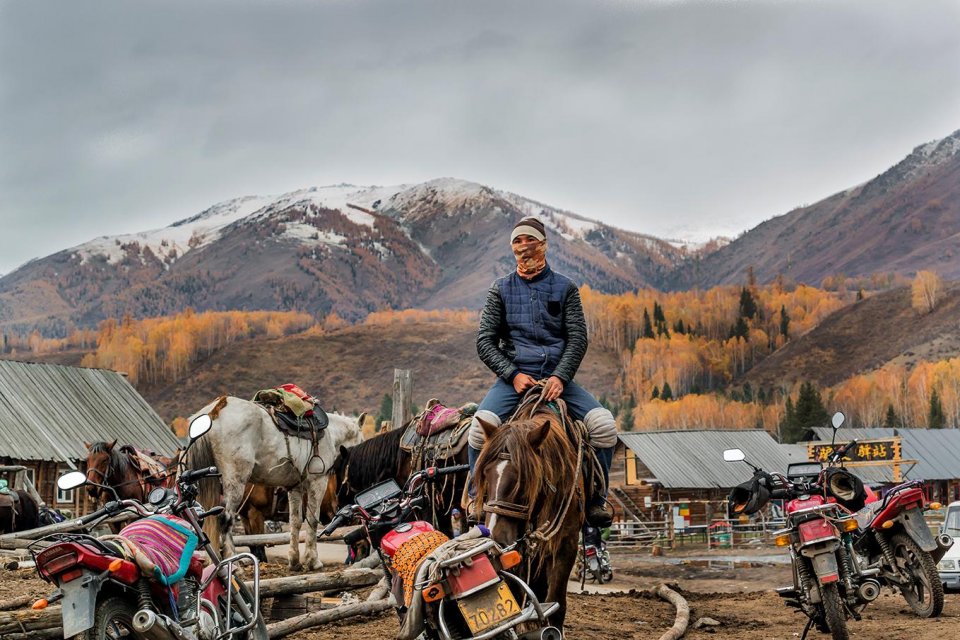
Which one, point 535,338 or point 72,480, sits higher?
point 535,338

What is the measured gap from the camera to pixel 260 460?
40.2 ft

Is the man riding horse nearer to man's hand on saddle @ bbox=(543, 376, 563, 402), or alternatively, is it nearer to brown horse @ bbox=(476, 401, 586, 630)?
man's hand on saddle @ bbox=(543, 376, 563, 402)

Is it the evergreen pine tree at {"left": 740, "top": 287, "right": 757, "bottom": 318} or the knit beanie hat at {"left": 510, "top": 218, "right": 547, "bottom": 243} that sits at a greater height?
the evergreen pine tree at {"left": 740, "top": 287, "right": 757, "bottom": 318}

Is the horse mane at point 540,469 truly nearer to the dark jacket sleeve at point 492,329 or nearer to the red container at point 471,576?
the red container at point 471,576

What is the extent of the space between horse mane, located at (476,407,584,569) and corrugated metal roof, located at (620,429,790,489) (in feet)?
129

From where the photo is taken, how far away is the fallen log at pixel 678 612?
7941mm

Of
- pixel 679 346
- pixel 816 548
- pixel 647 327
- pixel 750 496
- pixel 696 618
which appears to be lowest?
pixel 696 618

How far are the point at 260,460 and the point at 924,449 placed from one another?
60414 millimetres

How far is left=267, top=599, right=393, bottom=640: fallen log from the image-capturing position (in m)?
6.95

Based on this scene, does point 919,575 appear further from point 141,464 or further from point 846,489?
point 141,464

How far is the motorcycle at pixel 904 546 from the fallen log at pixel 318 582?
4.50 metres

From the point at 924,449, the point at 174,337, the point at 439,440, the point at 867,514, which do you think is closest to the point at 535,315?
the point at 439,440

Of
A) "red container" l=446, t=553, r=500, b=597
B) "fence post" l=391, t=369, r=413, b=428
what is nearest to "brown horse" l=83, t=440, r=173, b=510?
"fence post" l=391, t=369, r=413, b=428

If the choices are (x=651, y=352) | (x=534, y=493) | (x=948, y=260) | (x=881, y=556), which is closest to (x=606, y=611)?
(x=881, y=556)
